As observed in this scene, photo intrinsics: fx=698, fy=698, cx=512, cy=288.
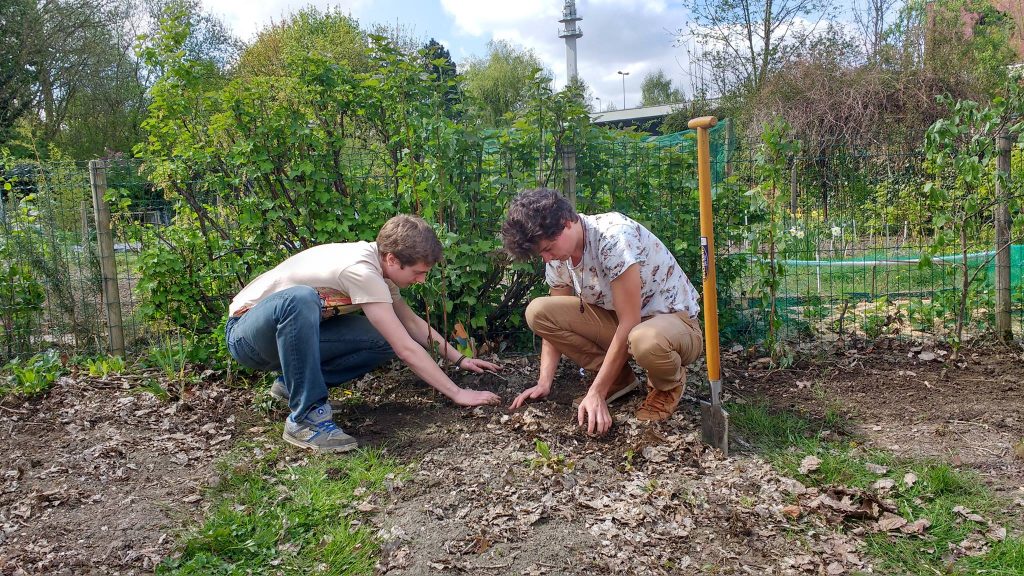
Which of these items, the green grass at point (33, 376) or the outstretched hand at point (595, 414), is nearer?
the outstretched hand at point (595, 414)

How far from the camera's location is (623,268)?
9.80 feet

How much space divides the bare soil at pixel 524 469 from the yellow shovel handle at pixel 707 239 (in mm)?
442

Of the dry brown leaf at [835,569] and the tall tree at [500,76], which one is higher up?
the tall tree at [500,76]

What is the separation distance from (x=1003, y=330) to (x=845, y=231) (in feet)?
4.02

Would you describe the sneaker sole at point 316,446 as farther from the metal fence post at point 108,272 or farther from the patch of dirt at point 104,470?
the metal fence post at point 108,272

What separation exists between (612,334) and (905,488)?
1442 millimetres

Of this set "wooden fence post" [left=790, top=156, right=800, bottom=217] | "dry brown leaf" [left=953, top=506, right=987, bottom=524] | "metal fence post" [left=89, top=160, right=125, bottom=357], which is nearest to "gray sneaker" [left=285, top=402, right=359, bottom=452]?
"metal fence post" [left=89, top=160, right=125, bottom=357]

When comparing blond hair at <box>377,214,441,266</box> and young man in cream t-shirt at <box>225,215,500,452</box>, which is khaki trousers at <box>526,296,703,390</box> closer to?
young man in cream t-shirt at <box>225,215,500,452</box>

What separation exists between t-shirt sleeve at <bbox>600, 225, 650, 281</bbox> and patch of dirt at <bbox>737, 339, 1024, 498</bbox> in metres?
1.40

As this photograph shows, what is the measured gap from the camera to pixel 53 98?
66.8ft

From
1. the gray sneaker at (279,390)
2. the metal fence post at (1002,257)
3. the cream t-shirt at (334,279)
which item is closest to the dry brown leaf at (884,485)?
the cream t-shirt at (334,279)

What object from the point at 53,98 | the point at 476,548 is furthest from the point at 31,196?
the point at 53,98

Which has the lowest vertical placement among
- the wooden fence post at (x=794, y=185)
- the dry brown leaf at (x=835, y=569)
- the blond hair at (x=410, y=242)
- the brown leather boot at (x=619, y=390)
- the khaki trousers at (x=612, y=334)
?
the dry brown leaf at (x=835, y=569)

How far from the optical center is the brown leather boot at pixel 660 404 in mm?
3361
